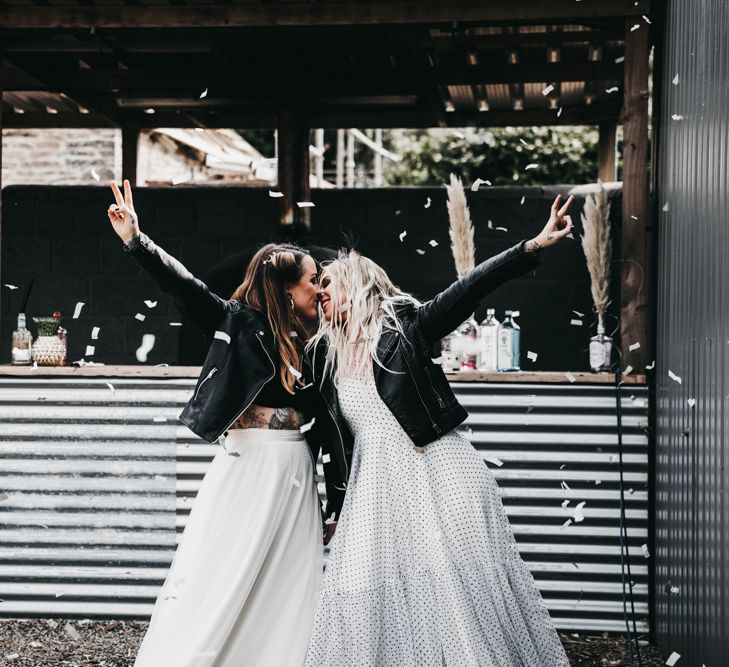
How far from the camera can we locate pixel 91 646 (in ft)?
16.9

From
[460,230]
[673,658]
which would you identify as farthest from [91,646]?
[460,230]

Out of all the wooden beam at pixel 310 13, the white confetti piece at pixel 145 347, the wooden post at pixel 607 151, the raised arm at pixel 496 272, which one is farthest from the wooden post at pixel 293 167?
the raised arm at pixel 496 272

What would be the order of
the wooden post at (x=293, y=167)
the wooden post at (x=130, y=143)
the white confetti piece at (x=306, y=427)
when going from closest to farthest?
the white confetti piece at (x=306, y=427) → the wooden post at (x=293, y=167) → the wooden post at (x=130, y=143)

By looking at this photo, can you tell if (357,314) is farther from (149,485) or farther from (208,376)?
(149,485)

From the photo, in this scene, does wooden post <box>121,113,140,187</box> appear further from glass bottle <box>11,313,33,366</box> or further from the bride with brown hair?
the bride with brown hair

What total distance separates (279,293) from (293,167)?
4.14 meters

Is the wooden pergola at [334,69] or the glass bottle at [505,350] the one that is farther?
the glass bottle at [505,350]

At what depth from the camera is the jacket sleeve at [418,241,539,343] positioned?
340 cm

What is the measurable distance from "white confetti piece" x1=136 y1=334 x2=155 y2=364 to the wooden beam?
3.16 m

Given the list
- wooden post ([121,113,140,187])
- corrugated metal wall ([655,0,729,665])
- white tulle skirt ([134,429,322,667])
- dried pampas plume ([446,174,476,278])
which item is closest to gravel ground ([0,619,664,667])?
corrugated metal wall ([655,0,729,665])

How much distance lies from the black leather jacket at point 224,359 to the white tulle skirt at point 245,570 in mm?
168

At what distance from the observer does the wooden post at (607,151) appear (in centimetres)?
877

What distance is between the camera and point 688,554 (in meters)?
4.12

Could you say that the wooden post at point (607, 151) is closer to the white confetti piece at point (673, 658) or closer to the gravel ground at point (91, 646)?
the gravel ground at point (91, 646)
